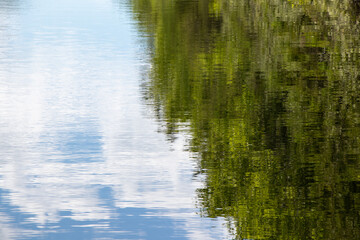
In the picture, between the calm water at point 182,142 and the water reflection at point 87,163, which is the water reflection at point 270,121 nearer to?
the calm water at point 182,142

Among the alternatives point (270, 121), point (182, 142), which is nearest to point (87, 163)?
point (182, 142)

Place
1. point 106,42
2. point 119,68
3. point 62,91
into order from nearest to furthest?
point 62,91, point 119,68, point 106,42

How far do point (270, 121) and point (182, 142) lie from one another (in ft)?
6.61

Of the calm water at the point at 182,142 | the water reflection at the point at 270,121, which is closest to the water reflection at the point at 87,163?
the calm water at the point at 182,142

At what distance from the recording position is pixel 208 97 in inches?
624

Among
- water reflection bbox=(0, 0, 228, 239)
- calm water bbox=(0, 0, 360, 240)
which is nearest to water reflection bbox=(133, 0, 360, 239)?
calm water bbox=(0, 0, 360, 240)

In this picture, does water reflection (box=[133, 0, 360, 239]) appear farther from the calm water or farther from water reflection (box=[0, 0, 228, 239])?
water reflection (box=[0, 0, 228, 239])

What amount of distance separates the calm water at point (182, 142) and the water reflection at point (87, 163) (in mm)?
28

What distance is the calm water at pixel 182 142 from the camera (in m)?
8.53

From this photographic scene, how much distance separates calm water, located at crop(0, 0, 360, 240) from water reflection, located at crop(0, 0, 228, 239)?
1.1 inches

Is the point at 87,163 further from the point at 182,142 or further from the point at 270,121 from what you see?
the point at 270,121

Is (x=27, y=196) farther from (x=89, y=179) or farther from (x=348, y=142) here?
(x=348, y=142)

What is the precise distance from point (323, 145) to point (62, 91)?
7451 millimetres

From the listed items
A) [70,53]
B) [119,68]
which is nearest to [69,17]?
[70,53]
